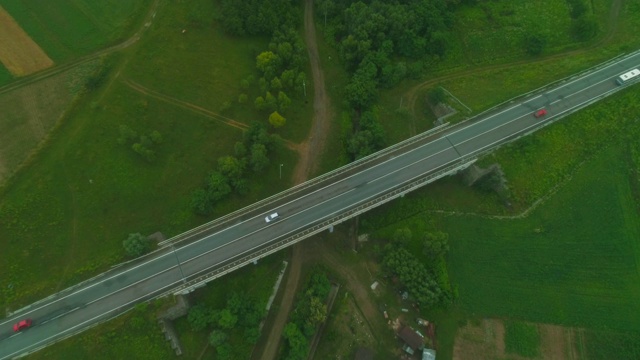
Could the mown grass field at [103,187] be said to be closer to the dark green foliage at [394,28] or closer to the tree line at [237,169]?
the tree line at [237,169]

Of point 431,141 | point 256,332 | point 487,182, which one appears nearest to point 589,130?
point 487,182

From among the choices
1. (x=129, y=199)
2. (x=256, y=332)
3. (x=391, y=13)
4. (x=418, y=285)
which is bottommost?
(x=256, y=332)

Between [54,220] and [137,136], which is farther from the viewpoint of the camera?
[137,136]

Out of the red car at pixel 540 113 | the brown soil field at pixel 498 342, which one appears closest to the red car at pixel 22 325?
the brown soil field at pixel 498 342

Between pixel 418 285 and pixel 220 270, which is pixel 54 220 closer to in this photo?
pixel 220 270

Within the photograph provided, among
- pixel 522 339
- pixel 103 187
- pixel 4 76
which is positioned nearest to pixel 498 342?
pixel 522 339
